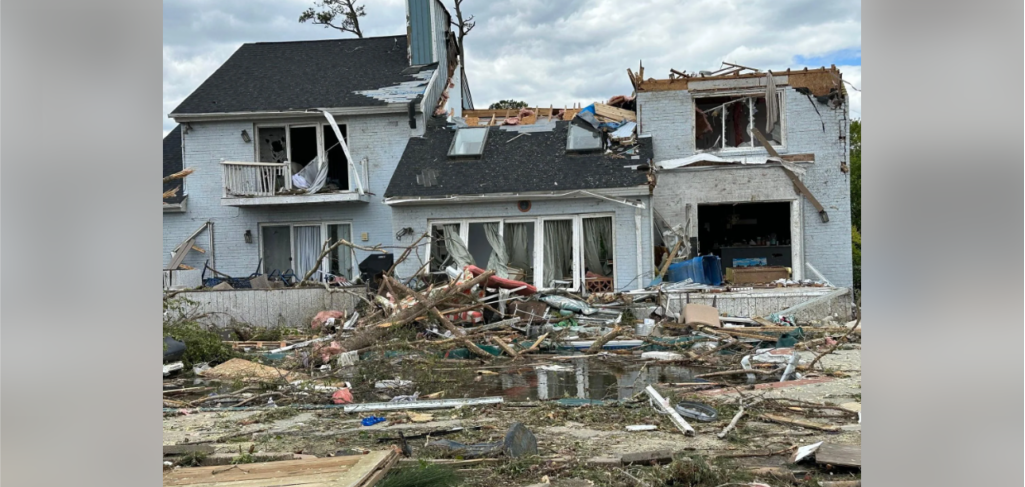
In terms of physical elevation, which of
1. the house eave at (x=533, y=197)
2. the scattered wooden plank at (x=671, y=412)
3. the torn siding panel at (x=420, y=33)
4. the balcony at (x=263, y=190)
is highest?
the torn siding panel at (x=420, y=33)

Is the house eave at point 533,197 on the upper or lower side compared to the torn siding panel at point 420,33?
lower

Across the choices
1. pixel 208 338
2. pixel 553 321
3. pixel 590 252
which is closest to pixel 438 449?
pixel 208 338

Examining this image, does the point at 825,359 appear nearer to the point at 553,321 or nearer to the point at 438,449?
the point at 553,321

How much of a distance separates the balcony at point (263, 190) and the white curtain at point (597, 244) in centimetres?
580

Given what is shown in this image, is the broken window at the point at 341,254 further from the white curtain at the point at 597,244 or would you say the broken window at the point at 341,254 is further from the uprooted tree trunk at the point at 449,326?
the white curtain at the point at 597,244

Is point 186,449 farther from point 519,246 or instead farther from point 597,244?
point 597,244

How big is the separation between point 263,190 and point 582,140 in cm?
794

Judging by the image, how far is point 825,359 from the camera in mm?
10922

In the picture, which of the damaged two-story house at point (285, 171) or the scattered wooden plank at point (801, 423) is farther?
the damaged two-story house at point (285, 171)

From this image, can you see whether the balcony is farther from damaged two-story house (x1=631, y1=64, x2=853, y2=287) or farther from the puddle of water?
the puddle of water

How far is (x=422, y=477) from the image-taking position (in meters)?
5.05

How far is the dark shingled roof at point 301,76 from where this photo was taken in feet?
65.9

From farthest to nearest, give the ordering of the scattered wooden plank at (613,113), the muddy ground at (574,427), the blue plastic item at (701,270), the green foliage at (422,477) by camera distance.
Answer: the scattered wooden plank at (613,113) < the blue plastic item at (701,270) < the muddy ground at (574,427) < the green foliage at (422,477)

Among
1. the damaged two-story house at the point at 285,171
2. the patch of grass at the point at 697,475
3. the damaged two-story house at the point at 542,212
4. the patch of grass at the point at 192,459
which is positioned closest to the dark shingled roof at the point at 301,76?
the damaged two-story house at the point at 285,171
